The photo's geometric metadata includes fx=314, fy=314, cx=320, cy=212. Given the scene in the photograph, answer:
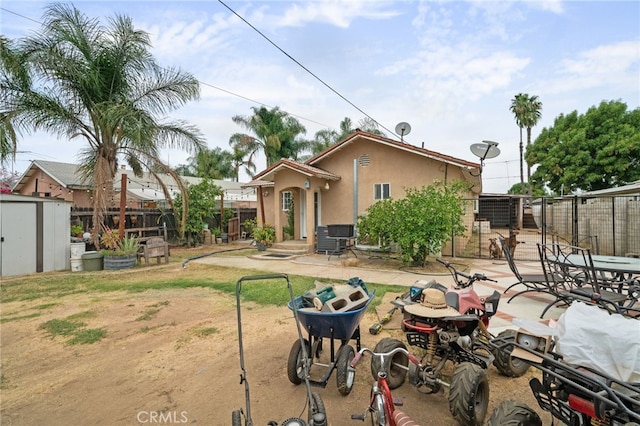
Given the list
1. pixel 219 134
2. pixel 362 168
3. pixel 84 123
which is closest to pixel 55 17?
pixel 84 123

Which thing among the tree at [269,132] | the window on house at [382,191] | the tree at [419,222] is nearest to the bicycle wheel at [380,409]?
the tree at [419,222]

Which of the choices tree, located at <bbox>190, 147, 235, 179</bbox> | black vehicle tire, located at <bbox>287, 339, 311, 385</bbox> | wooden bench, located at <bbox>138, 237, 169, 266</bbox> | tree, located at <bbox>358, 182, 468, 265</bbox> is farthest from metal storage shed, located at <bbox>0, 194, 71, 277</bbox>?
tree, located at <bbox>190, 147, 235, 179</bbox>

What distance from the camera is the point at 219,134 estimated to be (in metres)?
29.6

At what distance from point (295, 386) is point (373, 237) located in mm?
7000

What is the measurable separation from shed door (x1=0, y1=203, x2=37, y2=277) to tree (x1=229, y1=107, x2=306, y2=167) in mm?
17813

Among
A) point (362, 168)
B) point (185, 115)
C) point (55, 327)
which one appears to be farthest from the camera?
point (362, 168)

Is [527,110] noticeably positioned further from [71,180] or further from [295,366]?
[71,180]

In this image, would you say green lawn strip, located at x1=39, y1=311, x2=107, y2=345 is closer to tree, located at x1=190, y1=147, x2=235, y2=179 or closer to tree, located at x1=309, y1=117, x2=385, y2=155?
tree, located at x1=309, y1=117, x2=385, y2=155

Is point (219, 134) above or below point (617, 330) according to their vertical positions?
above

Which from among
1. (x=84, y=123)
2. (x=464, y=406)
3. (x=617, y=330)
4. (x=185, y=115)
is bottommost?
(x=464, y=406)

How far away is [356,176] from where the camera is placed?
12.9m

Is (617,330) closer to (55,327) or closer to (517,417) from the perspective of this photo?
(517,417)

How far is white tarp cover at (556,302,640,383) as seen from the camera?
1.47 meters

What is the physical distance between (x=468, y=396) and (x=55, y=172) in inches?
1061
